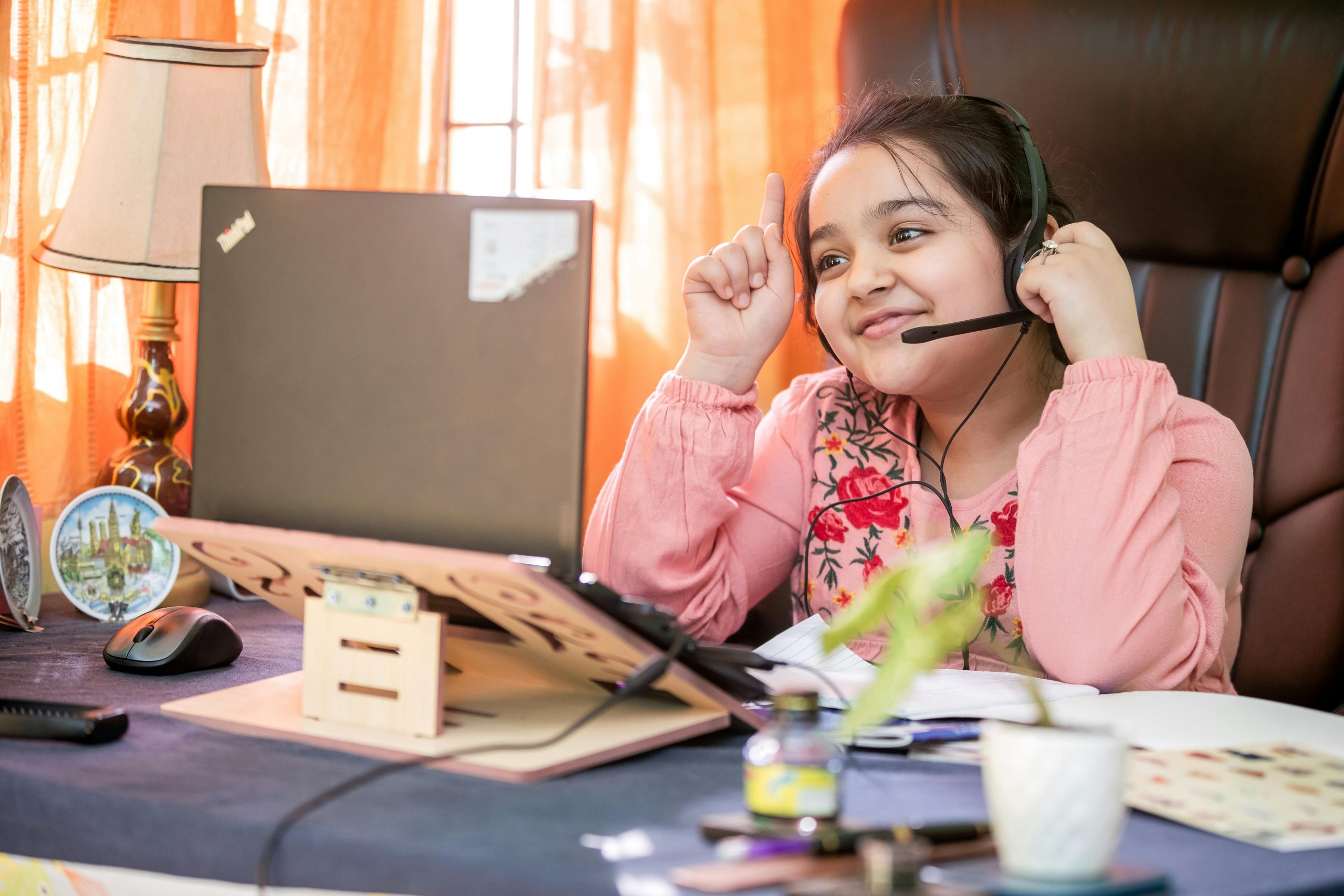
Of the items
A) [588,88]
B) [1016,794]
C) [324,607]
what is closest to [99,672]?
[324,607]

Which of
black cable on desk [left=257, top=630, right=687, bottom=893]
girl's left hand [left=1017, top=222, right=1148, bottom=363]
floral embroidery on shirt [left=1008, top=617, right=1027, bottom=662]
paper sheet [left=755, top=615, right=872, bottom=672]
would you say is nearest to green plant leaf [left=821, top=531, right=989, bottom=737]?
black cable on desk [left=257, top=630, right=687, bottom=893]

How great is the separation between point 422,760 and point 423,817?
2.0 inches

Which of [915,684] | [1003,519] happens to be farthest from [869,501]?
[915,684]

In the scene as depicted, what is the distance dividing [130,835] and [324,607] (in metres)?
0.16

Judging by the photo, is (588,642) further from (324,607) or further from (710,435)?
(710,435)

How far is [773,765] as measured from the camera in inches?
21.2

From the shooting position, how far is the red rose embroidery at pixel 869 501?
123 cm

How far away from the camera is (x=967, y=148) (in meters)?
1.15

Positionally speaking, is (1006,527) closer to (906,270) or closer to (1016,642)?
(1016,642)

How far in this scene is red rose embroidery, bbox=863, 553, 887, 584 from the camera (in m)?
1.21

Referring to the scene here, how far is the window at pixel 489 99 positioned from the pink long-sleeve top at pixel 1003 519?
35.2 inches

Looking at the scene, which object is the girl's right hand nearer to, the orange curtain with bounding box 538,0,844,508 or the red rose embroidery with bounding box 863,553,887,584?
the red rose embroidery with bounding box 863,553,887,584

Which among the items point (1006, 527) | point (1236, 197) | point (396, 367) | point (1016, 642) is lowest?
point (1016, 642)

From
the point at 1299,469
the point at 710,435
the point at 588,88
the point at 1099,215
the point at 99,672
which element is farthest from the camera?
the point at 588,88
